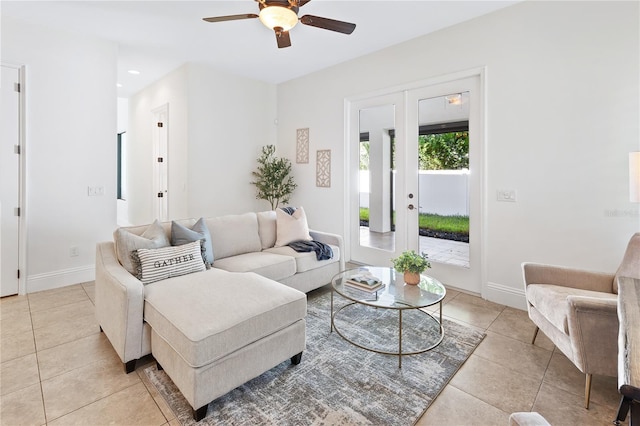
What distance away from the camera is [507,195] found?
3148mm

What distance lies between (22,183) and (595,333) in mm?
5124

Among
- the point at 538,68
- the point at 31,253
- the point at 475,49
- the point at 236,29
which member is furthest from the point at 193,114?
the point at 538,68

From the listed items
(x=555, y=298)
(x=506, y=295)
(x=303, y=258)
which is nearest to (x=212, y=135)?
(x=303, y=258)

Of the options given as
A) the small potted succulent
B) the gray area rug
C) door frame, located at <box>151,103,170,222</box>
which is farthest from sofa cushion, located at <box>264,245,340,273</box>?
door frame, located at <box>151,103,170,222</box>

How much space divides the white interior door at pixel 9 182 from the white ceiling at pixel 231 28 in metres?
0.82

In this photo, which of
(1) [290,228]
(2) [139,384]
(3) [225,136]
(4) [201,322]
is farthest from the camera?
(3) [225,136]

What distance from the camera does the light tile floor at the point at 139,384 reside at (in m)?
1.67

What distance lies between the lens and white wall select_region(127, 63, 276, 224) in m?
4.71

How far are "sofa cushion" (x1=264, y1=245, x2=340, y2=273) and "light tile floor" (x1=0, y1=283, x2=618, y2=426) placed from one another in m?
1.52

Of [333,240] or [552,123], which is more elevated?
[552,123]

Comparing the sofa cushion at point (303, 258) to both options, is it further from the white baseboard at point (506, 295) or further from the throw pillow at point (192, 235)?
the white baseboard at point (506, 295)

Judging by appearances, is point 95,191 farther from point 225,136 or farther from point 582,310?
point 582,310

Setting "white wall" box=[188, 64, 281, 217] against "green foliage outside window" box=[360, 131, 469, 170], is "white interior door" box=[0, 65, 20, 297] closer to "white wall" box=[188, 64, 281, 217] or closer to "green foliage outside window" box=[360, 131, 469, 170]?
"white wall" box=[188, 64, 281, 217]

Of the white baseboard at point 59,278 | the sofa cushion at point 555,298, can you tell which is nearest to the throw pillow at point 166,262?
the white baseboard at point 59,278
